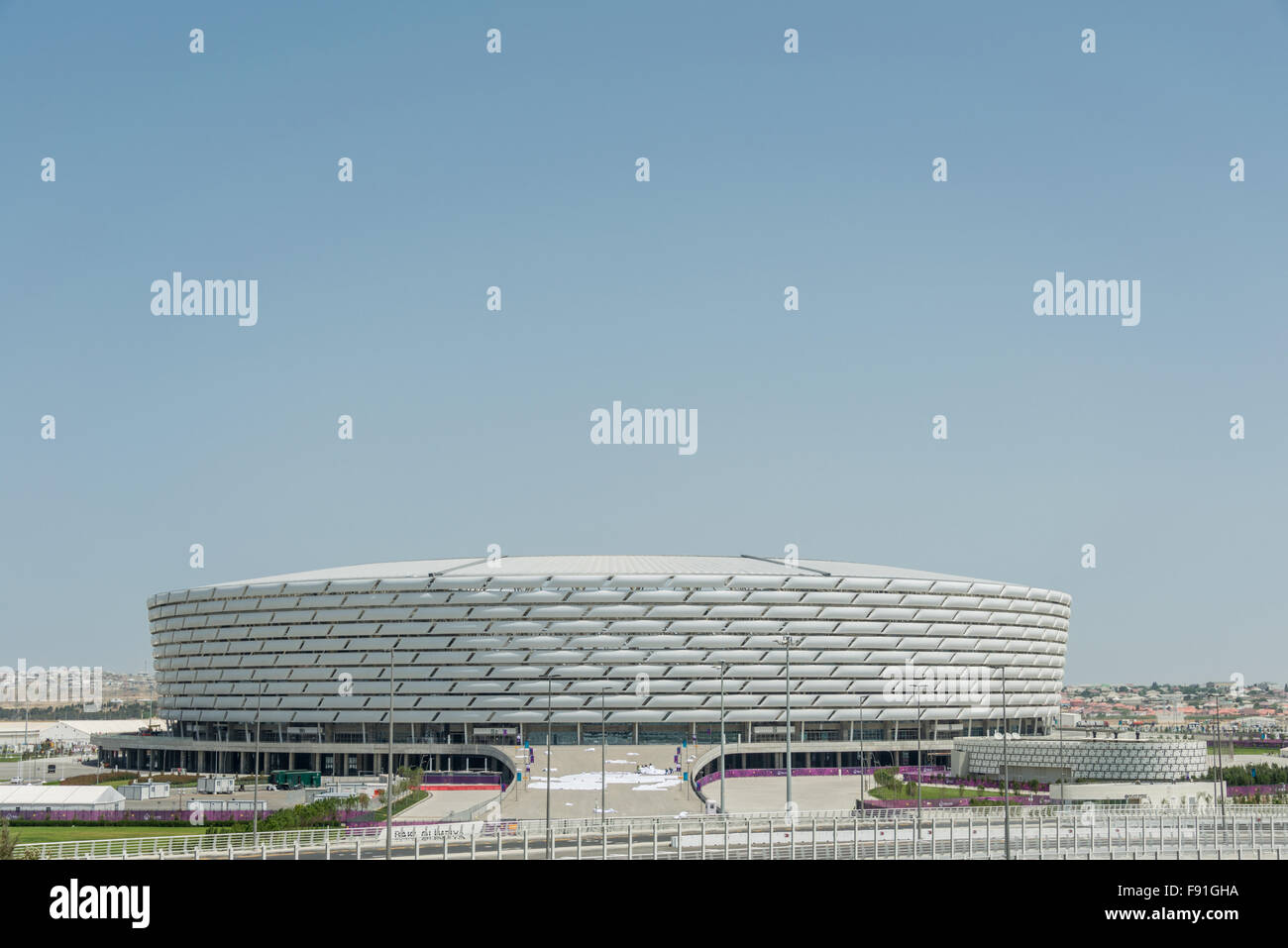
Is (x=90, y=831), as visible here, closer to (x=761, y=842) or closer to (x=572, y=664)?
(x=761, y=842)

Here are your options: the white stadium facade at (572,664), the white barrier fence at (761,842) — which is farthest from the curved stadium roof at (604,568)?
the white barrier fence at (761,842)

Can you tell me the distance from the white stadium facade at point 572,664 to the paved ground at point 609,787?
593 centimetres

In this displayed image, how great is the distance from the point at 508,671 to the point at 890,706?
32351 mm

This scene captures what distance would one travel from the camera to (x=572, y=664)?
360 feet

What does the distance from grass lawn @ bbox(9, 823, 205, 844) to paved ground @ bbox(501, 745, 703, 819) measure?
16.7m

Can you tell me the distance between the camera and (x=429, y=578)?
110000mm

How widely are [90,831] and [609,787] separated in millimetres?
31014

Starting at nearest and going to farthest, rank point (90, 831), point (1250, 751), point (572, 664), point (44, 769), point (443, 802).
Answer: point (90, 831) < point (443, 802) < point (572, 664) < point (44, 769) < point (1250, 751)

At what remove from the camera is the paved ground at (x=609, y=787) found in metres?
72.4

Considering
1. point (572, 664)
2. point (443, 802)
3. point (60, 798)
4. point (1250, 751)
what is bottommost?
point (1250, 751)

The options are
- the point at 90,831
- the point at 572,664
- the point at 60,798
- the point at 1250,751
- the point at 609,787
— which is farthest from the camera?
the point at 1250,751

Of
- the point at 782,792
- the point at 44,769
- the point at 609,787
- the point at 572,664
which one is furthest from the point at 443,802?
the point at 44,769
